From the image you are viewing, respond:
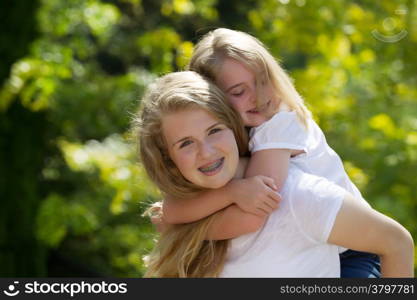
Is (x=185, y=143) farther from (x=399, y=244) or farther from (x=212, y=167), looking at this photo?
(x=399, y=244)

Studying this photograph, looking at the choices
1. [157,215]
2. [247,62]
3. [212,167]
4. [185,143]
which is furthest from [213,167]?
[157,215]

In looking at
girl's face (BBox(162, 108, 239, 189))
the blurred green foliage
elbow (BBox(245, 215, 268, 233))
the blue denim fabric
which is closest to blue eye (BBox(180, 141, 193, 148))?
girl's face (BBox(162, 108, 239, 189))

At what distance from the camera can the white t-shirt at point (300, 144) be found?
2.42m

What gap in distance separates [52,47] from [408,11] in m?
2.64

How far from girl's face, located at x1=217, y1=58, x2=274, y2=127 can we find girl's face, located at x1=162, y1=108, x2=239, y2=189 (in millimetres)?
116

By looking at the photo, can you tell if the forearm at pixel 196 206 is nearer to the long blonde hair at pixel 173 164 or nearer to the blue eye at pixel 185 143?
the long blonde hair at pixel 173 164

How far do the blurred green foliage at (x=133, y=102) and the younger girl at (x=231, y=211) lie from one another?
2.44 metres

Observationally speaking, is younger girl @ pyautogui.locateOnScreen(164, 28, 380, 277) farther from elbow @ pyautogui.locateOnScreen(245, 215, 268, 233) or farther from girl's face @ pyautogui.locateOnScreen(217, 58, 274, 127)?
elbow @ pyautogui.locateOnScreen(245, 215, 268, 233)

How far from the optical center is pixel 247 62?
8.07ft

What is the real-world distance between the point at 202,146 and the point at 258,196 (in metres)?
0.22

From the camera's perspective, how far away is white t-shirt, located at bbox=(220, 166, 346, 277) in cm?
224

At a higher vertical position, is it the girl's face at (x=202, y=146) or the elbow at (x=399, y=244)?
the girl's face at (x=202, y=146)

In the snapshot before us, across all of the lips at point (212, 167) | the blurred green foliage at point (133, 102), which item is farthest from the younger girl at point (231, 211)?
the blurred green foliage at point (133, 102)

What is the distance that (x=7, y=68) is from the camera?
20.9 ft
